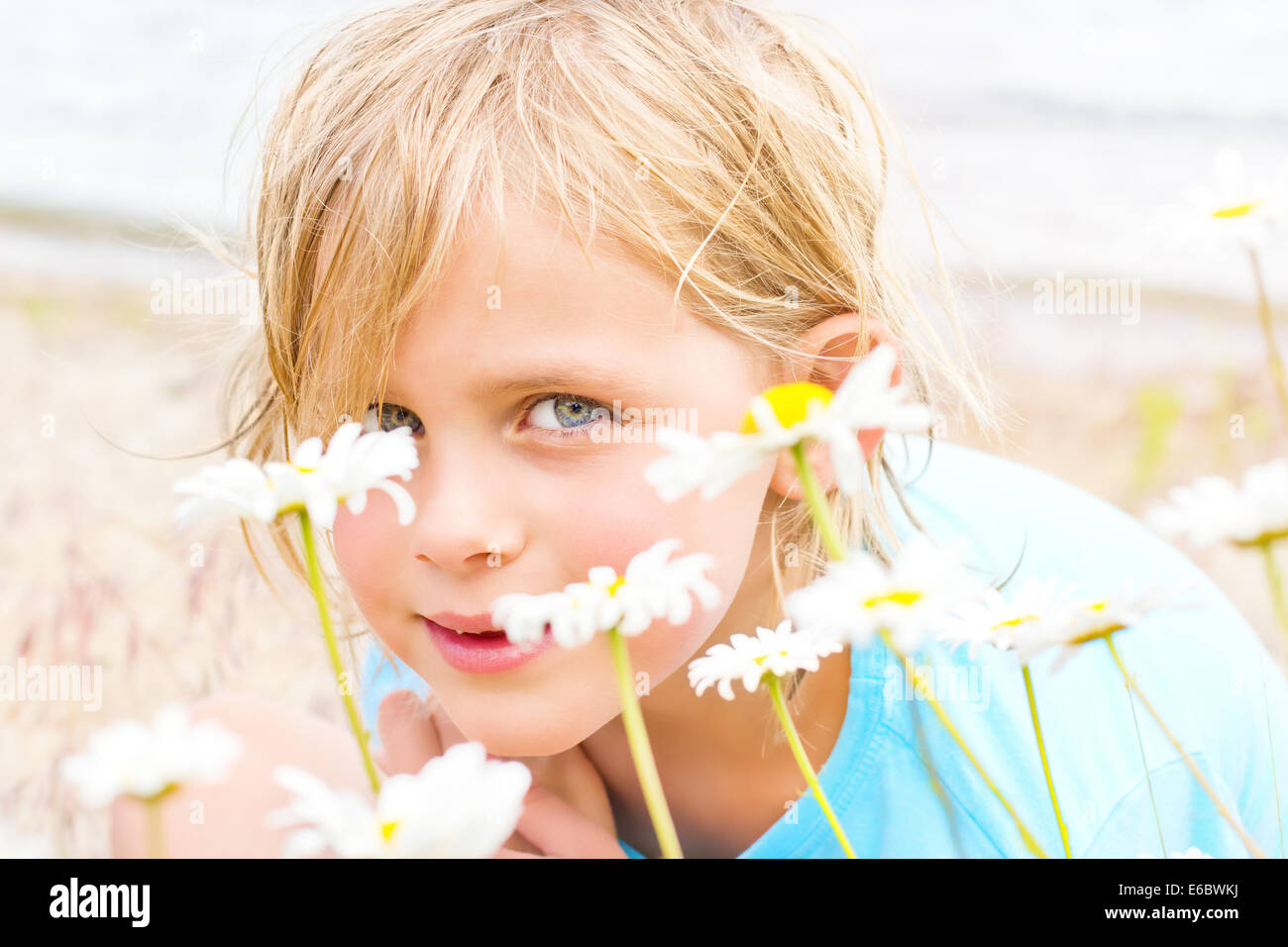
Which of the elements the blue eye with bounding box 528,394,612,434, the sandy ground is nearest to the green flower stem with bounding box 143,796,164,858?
the blue eye with bounding box 528,394,612,434

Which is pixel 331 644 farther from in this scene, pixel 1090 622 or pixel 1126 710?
pixel 1126 710

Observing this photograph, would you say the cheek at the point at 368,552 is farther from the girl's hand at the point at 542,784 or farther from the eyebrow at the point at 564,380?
the girl's hand at the point at 542,784

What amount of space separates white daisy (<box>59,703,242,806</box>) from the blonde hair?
0.32 metres

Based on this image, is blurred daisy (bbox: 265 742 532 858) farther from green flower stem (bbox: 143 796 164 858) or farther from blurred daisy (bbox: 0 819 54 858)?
blurred daisy (bbox: 0 819 54 858)

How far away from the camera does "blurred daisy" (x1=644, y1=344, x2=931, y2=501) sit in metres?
0.24

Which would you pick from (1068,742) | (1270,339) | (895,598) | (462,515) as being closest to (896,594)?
(895,598)

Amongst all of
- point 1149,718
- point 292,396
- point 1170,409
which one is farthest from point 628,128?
point 1170,409

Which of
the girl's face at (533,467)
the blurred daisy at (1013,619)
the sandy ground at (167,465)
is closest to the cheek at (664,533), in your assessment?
the girl's face at (533,467)

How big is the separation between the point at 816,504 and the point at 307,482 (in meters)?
0.14

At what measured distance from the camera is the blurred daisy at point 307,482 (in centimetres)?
30

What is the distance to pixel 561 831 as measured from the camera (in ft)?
2.41
